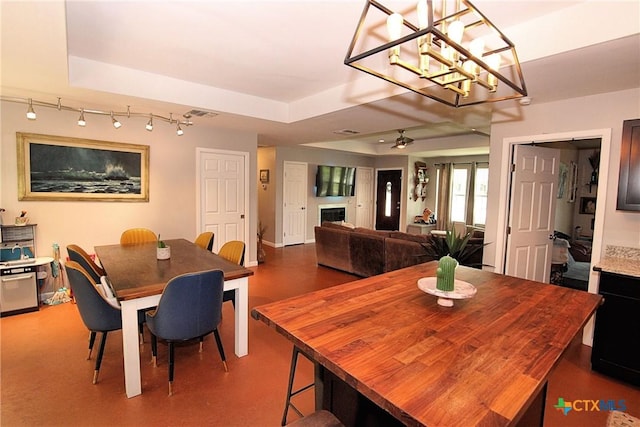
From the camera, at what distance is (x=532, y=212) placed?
152 inches

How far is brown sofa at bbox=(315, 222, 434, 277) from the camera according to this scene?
4.36m

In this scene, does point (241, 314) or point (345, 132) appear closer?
point (241, 314)

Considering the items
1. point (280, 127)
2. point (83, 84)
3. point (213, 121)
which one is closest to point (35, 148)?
point (83, 84)

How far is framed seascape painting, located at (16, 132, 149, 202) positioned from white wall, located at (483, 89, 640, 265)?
15.1 ft

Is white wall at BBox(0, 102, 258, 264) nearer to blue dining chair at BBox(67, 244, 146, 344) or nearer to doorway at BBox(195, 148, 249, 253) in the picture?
doorway at BBox(195, 148, 249, 253)

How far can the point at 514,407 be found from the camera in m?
0.90

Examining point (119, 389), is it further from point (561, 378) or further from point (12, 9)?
point (561, 378)

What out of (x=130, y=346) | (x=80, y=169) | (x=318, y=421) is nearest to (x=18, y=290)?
(x=80, y=169)

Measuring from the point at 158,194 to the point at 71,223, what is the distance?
108cm

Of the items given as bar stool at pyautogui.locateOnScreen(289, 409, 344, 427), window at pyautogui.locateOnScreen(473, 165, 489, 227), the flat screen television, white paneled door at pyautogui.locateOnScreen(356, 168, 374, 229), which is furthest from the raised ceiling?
white paneled door at pyautogui.locateOnScreen(356, 168, 374, 229)

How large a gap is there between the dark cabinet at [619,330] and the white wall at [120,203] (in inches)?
188

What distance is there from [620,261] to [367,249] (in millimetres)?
2881

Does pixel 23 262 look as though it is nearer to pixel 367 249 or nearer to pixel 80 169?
pixel 80 169

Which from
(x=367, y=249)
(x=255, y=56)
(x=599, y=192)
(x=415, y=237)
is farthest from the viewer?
(x=367, y=249)
